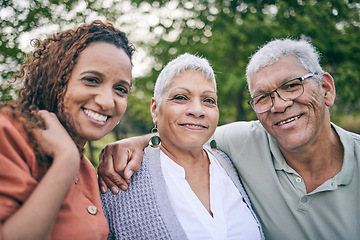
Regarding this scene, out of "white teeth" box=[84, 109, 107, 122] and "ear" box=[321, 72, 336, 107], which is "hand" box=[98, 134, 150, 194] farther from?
"ear" box=[321, 72, 336, 107]

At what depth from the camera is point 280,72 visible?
2.42m

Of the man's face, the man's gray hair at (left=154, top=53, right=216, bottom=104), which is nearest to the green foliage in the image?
the man's gray hair at (left=154, top=53, right=216, bottom=104)

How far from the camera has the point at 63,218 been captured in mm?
1383

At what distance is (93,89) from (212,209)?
4.42 feet

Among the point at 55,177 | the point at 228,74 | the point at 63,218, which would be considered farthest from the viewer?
the point at 228,74

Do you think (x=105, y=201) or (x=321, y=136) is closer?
(x=105, y=201)

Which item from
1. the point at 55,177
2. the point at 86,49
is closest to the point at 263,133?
the point at 86,49

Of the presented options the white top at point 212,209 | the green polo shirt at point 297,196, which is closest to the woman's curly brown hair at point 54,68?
the white top at point 212,209

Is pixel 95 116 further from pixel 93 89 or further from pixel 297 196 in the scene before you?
pixel 297 196

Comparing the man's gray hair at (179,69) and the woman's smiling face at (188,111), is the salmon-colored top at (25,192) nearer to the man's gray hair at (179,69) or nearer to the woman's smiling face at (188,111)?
the woman's smiling face at (188,111)

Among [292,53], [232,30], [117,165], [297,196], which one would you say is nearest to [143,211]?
[117,165]

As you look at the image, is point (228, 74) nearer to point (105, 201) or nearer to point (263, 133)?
point (263, 133)

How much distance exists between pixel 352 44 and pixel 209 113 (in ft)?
22.5

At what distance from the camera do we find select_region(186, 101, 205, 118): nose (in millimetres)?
2227
